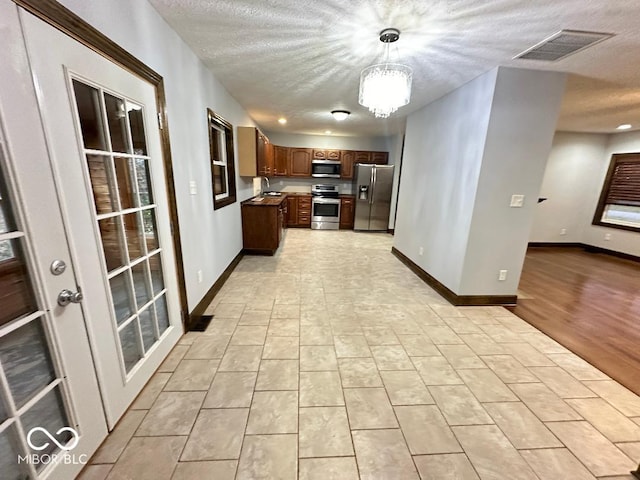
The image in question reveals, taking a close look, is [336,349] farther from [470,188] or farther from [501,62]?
[501,62]

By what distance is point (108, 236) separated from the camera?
1.40 metres

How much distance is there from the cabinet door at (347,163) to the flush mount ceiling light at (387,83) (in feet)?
15.3

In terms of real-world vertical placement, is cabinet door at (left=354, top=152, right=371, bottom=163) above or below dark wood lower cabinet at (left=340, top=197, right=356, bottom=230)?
above

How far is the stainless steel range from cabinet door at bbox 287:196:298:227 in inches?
17.6

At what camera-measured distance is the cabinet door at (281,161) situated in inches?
254

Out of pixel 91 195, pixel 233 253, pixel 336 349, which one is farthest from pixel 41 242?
pixel 233 253

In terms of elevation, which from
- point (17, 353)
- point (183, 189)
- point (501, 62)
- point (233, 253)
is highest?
point (501, 62)

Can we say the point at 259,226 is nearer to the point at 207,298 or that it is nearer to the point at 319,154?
the point at 207,298

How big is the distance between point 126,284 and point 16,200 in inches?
29.2

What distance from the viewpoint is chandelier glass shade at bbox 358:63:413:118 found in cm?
194

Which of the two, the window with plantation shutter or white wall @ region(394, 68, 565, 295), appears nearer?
white wall @ region(394, 68, 565, 295)

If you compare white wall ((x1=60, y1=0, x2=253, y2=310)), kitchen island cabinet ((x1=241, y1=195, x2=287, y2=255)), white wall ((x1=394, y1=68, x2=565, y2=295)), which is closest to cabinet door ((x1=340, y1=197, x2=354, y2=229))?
kitchen island cabinet ((x1=241, y1=195, x2=287, y2=255))

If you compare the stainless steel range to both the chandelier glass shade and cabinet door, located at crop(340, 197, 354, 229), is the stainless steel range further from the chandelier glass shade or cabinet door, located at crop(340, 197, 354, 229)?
the chandelier glass shade

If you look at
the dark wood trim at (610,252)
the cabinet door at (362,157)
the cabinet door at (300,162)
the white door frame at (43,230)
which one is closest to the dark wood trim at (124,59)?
the white door frame at (43,230)
